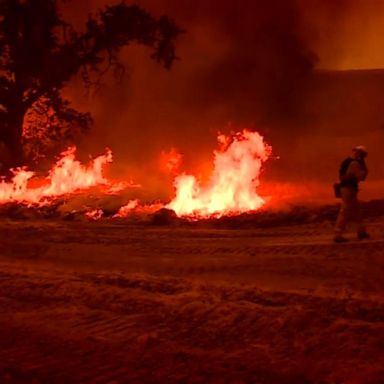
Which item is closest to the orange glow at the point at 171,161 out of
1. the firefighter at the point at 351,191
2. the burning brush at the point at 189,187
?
the burning brush at the point at 189,187

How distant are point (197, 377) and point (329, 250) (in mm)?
4917

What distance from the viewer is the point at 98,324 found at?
6.68 metres

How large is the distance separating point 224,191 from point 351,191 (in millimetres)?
5721

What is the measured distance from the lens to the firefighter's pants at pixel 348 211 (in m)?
10.3

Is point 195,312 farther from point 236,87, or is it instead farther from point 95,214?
point 236,87

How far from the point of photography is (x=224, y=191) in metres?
15.9

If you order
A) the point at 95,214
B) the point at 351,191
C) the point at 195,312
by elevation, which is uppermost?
the point at 351,191

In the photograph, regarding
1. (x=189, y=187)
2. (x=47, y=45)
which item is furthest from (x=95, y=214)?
(x=47, y=45)

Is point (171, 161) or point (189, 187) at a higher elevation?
point (171, 161)

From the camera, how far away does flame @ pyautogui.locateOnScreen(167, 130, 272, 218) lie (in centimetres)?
1545

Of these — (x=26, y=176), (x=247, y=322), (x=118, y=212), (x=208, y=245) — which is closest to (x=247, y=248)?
(x=208, y=245)

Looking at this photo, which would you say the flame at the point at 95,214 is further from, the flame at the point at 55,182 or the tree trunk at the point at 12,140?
the tree trunk at the point at 12,140

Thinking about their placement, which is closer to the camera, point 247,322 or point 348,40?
point 247,322

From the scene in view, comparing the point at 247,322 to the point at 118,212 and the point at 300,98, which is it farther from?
the point at 300,98
